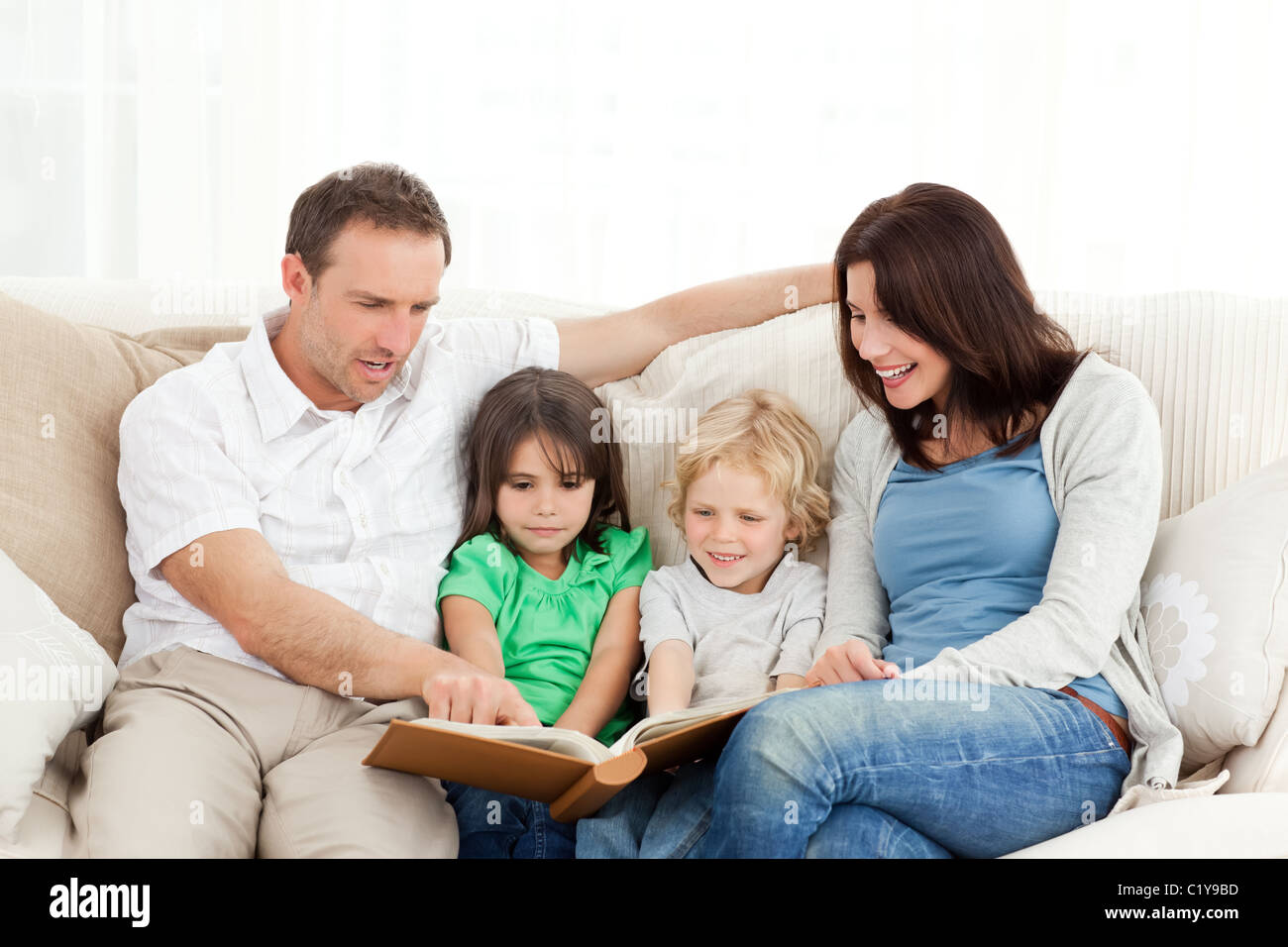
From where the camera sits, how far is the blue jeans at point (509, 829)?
1.39 metres

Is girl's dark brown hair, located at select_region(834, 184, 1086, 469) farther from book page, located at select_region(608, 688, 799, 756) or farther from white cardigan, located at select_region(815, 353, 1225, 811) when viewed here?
A: book page, located at select_region(608, 688, 799, 756)

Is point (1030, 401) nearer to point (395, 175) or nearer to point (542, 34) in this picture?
point (395, 175)

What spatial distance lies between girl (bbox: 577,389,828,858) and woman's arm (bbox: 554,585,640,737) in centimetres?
3

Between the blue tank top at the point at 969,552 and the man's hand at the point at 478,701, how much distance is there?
0.49 m

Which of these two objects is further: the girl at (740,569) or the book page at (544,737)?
the girl at (740,569)

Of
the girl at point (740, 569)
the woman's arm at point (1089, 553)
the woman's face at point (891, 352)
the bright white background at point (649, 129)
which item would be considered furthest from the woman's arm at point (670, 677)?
the bright white background at point (649, 129)

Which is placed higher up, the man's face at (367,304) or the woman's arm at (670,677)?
the man's face at (367,304)

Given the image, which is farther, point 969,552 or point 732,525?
point 732,525

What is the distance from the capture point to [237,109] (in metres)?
2.80

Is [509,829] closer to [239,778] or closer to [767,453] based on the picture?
[239,778]

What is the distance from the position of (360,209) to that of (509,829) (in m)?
0.87

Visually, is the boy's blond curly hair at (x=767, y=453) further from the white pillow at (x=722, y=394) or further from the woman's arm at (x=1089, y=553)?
the woman's arm at (x=1089, y=553)

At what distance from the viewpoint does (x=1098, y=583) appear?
1333 millimetres

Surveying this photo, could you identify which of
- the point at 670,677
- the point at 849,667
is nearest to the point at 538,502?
the point at 670,677
